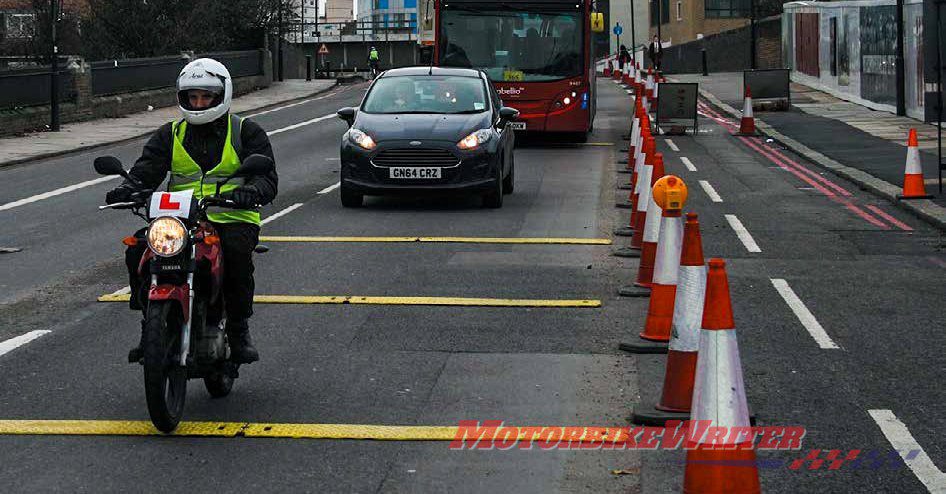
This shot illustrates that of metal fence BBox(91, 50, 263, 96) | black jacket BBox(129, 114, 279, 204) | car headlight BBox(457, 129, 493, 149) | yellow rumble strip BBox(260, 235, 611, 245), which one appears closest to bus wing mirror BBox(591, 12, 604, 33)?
car headlight BBox(457, 129, 493, 149)

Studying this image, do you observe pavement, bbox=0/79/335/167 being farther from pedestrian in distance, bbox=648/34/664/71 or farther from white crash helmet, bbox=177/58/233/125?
pedestrian in distance, bbox=648/34/664/71

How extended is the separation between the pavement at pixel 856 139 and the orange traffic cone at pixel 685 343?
9.03m

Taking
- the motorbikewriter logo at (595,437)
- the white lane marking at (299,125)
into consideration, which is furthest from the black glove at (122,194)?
the white lane marking at (299,125)

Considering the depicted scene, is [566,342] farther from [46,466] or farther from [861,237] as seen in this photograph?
[861,237]

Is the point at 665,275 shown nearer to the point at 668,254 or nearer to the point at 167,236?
the point at 668,254

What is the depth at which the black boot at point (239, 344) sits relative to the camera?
25.2ft

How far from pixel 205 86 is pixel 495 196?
1003cm

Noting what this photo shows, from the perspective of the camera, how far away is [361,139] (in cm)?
1741

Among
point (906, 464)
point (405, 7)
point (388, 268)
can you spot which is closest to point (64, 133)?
point (388, 268)

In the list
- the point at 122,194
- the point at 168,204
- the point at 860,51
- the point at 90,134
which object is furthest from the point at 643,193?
the point at 860,51

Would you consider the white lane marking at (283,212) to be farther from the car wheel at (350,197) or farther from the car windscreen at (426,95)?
the car windscreen at (426,95)

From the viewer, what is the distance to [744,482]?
5.13 meters

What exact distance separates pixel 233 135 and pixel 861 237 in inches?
351

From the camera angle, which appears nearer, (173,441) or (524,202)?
(173,441)
